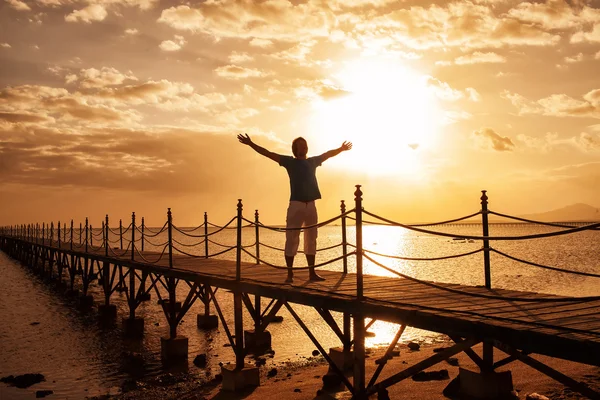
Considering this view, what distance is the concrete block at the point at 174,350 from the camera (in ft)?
48.4

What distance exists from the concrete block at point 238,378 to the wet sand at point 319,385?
0.13 metres

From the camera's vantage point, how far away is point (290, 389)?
12.1 metres

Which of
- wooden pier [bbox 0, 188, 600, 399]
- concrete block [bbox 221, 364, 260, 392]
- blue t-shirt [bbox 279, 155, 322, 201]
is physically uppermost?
blue t-shirt [bbox 279, 155, 322, 201]

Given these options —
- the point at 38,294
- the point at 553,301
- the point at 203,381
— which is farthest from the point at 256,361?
the point at 38,294

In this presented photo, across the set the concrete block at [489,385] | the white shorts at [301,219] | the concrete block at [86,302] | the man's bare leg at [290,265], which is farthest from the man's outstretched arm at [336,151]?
the concrete block at [86,302]

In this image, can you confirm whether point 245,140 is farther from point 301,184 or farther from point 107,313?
point 107,313

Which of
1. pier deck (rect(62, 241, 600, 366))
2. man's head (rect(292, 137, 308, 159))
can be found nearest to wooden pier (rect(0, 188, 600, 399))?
pier deck (rect(62, 241, 600, 366))

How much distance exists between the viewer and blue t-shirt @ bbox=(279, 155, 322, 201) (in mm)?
9578

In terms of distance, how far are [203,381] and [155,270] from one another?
3.59m

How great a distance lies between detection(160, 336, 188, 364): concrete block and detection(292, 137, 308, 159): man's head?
7.63 metres

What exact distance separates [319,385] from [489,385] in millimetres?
4207

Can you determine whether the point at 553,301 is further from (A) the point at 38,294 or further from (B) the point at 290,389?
(A) the point at 38,294

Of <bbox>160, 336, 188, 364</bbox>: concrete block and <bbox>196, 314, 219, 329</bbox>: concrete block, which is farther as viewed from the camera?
<bbox>196, 314, 219, 329</bbox>: concrete block

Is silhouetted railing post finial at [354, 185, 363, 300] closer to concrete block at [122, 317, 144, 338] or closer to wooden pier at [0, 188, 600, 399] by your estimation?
wooden pier at [0, 188, 600, 399]
